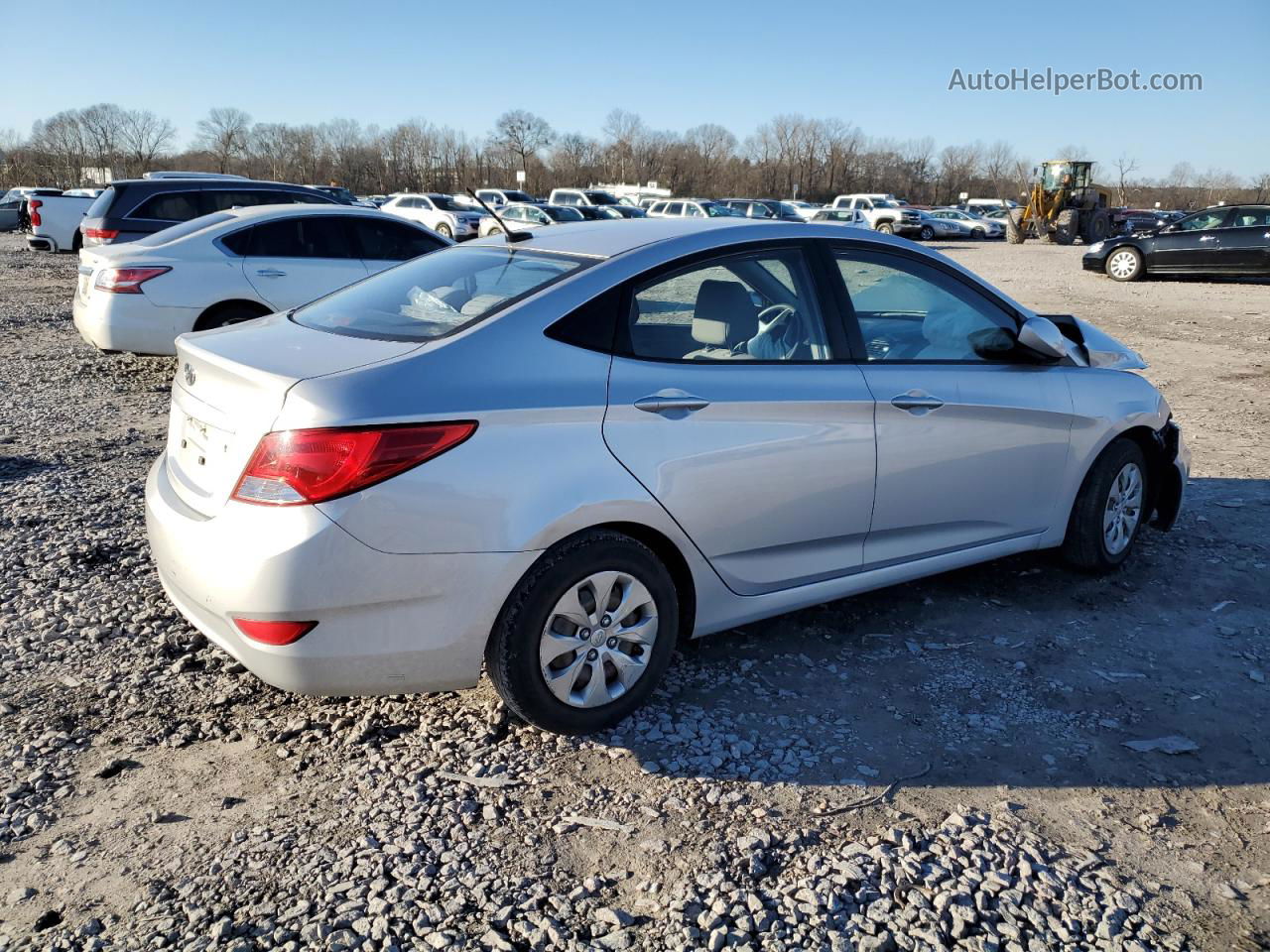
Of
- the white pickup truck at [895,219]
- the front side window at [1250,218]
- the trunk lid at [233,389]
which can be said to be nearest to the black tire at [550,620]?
the trunk lid at [233,389]

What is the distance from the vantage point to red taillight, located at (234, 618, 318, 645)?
2797 millimetres

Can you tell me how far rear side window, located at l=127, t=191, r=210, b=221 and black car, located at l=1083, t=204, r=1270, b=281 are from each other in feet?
64.0

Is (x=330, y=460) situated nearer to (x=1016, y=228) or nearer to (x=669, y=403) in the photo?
(x=669, y=403)

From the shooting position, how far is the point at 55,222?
2681 centimetres

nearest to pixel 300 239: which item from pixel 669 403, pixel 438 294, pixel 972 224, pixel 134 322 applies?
pixel 134 322

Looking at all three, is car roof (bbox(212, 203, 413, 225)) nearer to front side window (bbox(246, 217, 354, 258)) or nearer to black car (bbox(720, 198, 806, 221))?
front side window (bbox(246, 217, 354, 258))

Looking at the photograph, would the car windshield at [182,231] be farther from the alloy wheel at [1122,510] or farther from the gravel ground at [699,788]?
the alloy wheel at [1122,510]

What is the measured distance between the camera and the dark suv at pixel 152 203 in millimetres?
10625

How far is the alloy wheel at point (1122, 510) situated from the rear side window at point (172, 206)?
9.98m

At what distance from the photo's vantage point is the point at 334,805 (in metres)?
2.93

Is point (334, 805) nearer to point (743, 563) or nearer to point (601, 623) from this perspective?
point (601, 623)

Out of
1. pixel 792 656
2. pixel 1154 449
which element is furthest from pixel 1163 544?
pixel 792 656

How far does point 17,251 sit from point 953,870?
31853mm

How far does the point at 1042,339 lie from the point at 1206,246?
801 inches
